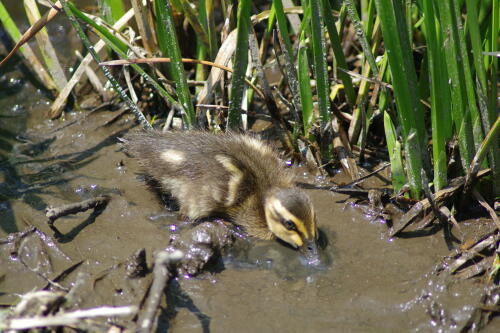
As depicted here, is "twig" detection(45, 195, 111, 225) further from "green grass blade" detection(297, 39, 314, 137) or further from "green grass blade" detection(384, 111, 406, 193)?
"green grass blade" detection(384, 111, 406, 193)

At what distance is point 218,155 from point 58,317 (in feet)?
5.18

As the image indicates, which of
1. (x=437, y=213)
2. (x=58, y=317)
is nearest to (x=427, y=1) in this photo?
(x=437, y=213)

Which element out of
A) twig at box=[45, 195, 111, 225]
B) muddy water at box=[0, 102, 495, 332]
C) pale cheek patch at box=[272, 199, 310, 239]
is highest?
twig at box=[45, 195, 111, 225]

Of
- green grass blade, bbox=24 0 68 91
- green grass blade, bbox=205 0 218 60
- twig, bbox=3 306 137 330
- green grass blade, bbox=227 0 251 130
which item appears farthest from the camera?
green grass blade, bbox=24 0 68 91

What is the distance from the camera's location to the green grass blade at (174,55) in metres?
3.62

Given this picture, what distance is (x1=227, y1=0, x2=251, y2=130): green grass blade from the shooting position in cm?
365

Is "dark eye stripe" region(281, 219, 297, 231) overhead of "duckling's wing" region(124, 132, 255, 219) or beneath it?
beneath

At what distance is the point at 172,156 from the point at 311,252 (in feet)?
3.36

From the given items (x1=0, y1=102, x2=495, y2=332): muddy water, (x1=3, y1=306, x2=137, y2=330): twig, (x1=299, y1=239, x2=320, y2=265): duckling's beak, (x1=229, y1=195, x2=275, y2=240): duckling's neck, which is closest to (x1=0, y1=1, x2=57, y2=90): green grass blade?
(x1=0, y1=102, x2=495, y2=332): muddy water

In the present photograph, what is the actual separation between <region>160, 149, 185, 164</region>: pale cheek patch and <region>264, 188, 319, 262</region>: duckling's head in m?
0.61

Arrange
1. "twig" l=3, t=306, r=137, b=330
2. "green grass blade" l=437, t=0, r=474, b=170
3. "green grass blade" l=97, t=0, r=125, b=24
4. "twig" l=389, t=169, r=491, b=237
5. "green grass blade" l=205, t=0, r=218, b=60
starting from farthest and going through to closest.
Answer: "green grass blade" l=97, t=0, r=125, b=24
"green grass blade" l=205, t=0, r=218, b=60
"twig" l=389, t=169, r=491, b=237
"green grass blade" l=437, t=0, r=474, b=170
"twig" l=3, t=306, r=137, b=330

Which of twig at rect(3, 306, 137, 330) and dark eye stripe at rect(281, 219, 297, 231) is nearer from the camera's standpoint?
twig at rect(3, 306, 137, 330)

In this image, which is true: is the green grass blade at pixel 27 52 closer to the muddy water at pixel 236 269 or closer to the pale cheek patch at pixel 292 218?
the muddy water at pixel 236 269

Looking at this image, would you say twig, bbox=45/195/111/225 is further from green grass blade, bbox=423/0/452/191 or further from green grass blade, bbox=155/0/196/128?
green grass blade, bbox=423/0/452/191
